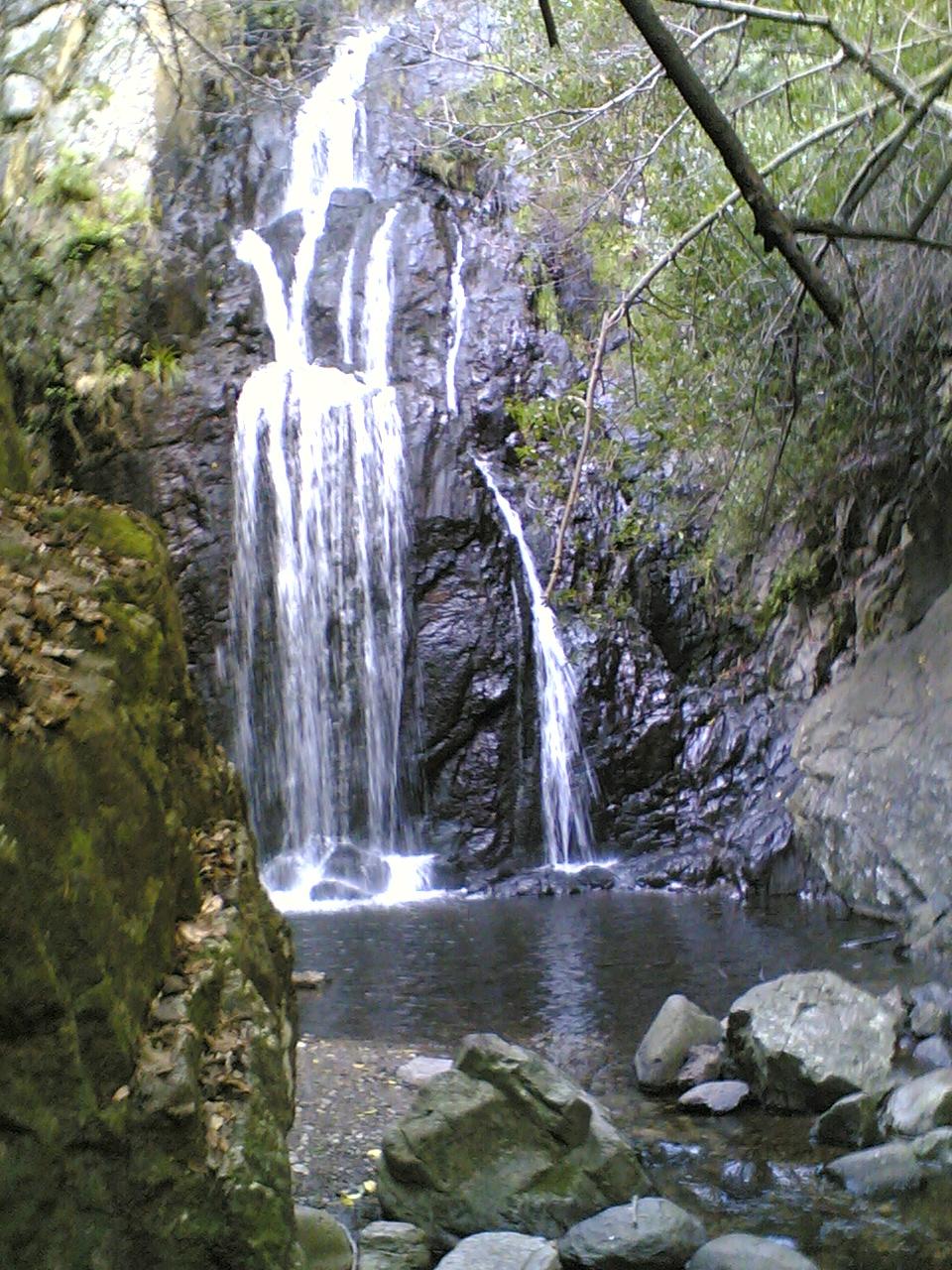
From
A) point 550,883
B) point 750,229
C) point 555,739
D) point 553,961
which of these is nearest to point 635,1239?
point 553,961

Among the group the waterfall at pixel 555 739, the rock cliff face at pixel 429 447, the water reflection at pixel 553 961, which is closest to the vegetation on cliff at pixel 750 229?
the rock cliff face at pixel 429 447

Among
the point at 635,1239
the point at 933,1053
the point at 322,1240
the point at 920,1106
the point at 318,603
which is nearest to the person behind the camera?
the point at 322,1240

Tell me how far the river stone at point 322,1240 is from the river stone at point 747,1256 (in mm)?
1117

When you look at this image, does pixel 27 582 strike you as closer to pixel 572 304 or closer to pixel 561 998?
pixel 561 998

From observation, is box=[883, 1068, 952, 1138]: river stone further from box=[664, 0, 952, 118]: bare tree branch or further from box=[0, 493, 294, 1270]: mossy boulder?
box=[664, 0, 952, 118]: bare tree branch

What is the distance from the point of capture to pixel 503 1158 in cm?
460

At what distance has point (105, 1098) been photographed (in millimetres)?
2713

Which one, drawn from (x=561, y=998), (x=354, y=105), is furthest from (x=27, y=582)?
(x=354, y=105)

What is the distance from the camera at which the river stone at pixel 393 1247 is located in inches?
162

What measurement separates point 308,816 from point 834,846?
20.4 ft

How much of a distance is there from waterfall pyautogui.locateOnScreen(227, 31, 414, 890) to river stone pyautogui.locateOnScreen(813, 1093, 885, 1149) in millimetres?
8132

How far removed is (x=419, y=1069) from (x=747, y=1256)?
2.33 meters

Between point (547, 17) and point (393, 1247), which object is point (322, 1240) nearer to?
point (393, 1247)

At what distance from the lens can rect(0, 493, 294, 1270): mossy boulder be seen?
8.40 ft
